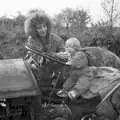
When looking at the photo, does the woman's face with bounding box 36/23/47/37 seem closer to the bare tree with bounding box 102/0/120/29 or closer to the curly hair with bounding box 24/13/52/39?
the curly hair with bounding box 24/13/52/39

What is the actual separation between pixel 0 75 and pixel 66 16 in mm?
11133

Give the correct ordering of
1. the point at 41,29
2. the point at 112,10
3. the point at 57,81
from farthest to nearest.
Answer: the point at 112,10 < the point at 41,29 < the point at 57,81

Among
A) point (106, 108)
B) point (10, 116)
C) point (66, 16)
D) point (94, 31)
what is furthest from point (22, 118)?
point (66, 16)

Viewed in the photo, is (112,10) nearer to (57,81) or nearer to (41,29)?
(41,29)

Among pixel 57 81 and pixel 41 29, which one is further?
pixel 41 29

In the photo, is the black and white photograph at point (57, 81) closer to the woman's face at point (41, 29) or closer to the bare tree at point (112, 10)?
the woman's face at point (41, 29)

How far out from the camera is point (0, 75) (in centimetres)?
279

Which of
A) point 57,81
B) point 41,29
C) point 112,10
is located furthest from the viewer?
point 112,10

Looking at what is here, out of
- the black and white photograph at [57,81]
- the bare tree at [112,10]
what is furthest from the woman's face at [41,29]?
the bare tree at [112,10]

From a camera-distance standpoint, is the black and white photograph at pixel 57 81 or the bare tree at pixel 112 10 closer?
the black and white photograph at pixel 57 81

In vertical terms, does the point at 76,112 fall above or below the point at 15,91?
below

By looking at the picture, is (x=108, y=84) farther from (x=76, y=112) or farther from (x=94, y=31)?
(x=94, y=31)

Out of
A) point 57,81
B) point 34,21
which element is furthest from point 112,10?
point 57,81

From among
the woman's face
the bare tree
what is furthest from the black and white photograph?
the bare tree
